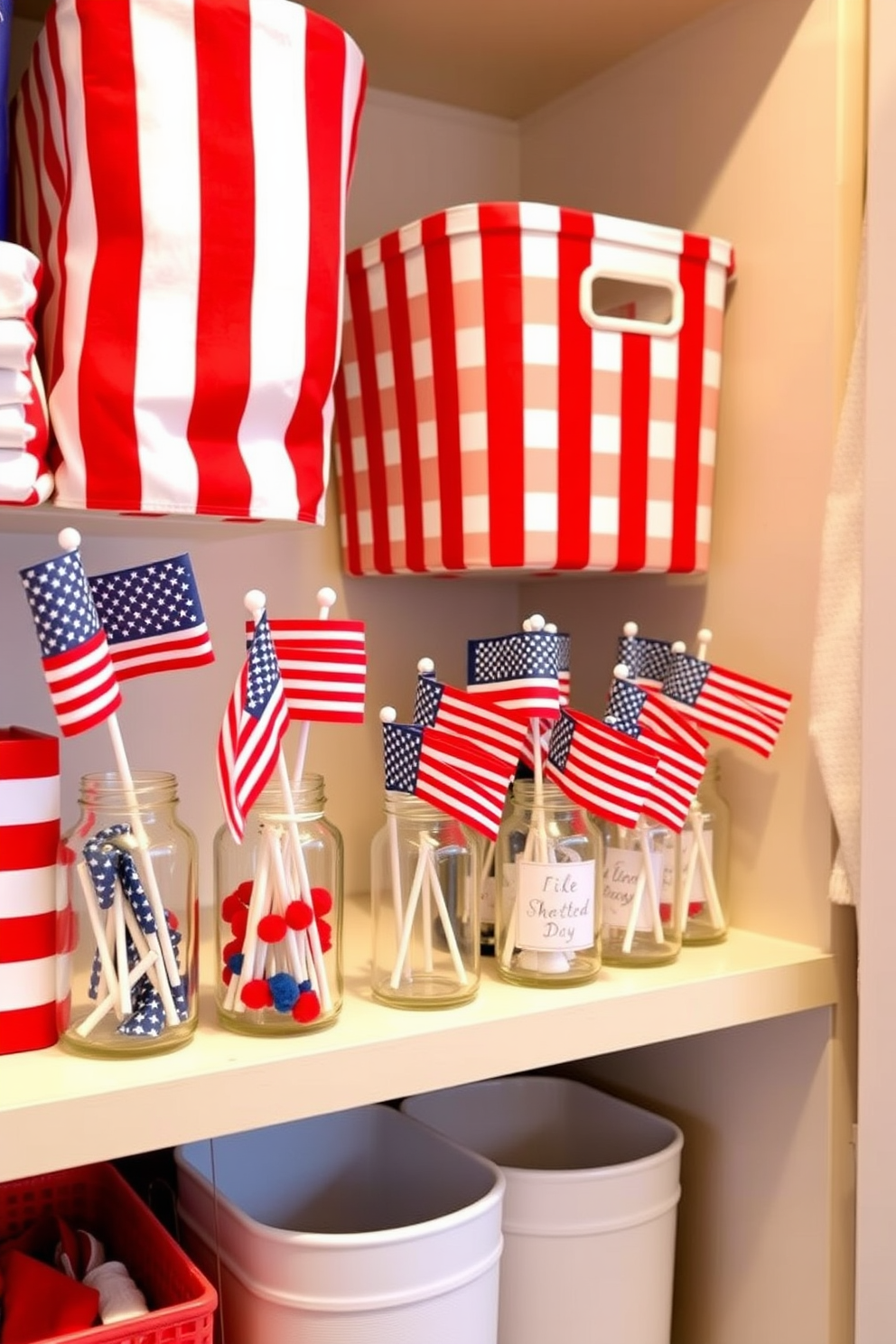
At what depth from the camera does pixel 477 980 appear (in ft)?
3.86

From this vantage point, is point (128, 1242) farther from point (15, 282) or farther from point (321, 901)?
point (15, 282)

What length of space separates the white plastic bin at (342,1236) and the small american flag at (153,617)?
Answer: 0.48 m

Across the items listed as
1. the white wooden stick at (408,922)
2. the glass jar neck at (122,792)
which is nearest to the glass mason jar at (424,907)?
the white wooden stick at (408,922)

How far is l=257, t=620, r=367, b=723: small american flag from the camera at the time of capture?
1099 millimetres

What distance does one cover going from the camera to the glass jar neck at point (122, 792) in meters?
1.04

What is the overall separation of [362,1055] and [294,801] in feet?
0.72

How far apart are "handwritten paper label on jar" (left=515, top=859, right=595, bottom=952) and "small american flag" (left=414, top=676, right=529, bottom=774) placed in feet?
0.35

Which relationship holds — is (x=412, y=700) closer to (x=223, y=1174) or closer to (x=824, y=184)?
(x=223, y=1174)

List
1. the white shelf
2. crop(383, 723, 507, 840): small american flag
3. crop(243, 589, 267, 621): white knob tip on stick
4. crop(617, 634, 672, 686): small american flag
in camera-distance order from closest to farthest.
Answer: the white shelf → crop(243, 589, 267, 621): white knob tip on stick → crop(383, 723, 507, 840): small american flag → crop(617, 634, 672, 686): small american flag

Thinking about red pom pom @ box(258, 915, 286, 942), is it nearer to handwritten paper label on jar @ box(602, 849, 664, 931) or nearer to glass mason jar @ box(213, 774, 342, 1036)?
glass mason jar @ box(213, 774, 342, 1036)

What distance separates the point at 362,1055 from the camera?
3.43 feet

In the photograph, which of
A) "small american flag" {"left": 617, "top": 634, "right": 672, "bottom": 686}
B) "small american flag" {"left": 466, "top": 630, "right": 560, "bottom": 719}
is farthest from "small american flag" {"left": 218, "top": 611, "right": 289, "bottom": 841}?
"small american flag" {"left": 617, "top": 634, "right": 672, "bottom": 686}

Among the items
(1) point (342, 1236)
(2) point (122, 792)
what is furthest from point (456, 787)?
(1) point (342, 1236)

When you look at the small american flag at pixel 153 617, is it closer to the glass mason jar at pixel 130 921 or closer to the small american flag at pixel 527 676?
the glass mason jar at pixel 130 921
